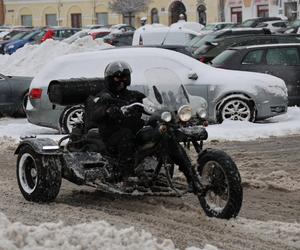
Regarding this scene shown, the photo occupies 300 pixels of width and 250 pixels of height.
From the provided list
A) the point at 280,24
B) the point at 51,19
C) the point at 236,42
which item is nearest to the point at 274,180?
the point at 236,42

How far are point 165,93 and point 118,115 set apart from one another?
0.51 meters

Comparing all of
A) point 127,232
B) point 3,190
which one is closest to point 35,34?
point 3,190

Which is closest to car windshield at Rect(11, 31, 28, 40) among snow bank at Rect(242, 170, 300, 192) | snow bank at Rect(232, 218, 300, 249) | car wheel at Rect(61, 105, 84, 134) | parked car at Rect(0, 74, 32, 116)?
parked car at Rect(0, 74, 32, 116)

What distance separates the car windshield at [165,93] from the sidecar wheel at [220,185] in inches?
21.7

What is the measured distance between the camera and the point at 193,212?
744cm

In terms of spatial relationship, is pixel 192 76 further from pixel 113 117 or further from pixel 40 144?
pixel 113 117

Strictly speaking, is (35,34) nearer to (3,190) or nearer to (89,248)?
(3,190)

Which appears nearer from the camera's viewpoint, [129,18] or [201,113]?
[201,113]

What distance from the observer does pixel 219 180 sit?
23.5 ft

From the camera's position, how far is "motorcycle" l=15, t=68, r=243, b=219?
23.5 ft

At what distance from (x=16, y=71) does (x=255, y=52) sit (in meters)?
8.35

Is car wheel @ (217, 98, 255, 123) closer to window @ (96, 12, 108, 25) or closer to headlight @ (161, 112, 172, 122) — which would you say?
headlight @ (161, 112, 172, 122)

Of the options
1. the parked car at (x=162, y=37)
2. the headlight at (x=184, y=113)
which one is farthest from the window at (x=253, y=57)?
the parked car at (x=162, y=37)

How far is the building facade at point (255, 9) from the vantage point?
2308 inches
